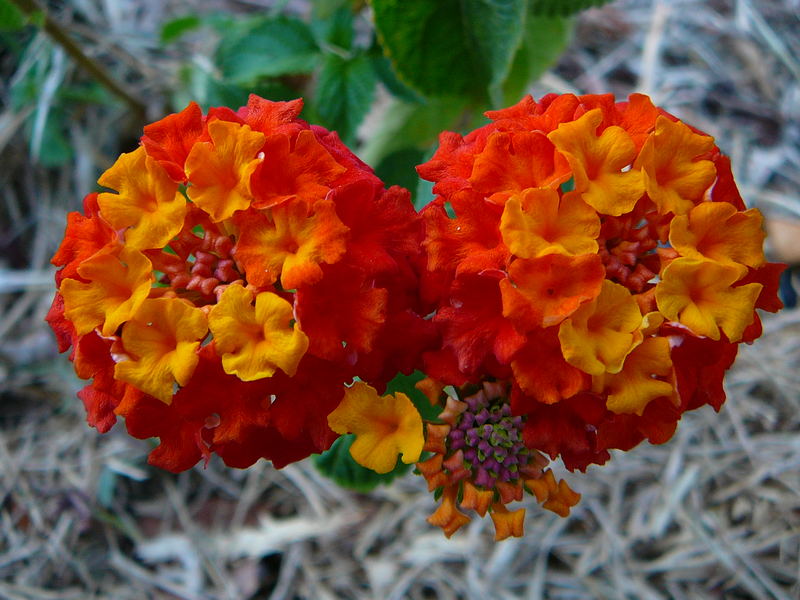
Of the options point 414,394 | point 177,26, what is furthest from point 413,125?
point 414,394

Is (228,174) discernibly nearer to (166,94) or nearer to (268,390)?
(268,390)

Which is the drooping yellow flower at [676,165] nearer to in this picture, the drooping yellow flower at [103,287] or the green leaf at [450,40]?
the green leaf at [450,40]

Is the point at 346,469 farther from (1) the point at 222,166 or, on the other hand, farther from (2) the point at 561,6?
(2) the point at 561,6

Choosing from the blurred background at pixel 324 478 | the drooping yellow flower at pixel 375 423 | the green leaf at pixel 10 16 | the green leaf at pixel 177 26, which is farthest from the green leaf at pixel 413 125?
the drooping yellow flower at pixel 375 423

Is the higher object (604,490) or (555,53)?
(555,53)

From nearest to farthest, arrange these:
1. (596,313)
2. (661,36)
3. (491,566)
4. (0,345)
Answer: (596,313), (491,566), (0,345), (661,36)

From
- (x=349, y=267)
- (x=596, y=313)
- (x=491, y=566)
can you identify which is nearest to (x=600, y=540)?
(x=491, y=566)

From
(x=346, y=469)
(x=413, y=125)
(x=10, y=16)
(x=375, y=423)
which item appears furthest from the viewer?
(x=413, y=125)
